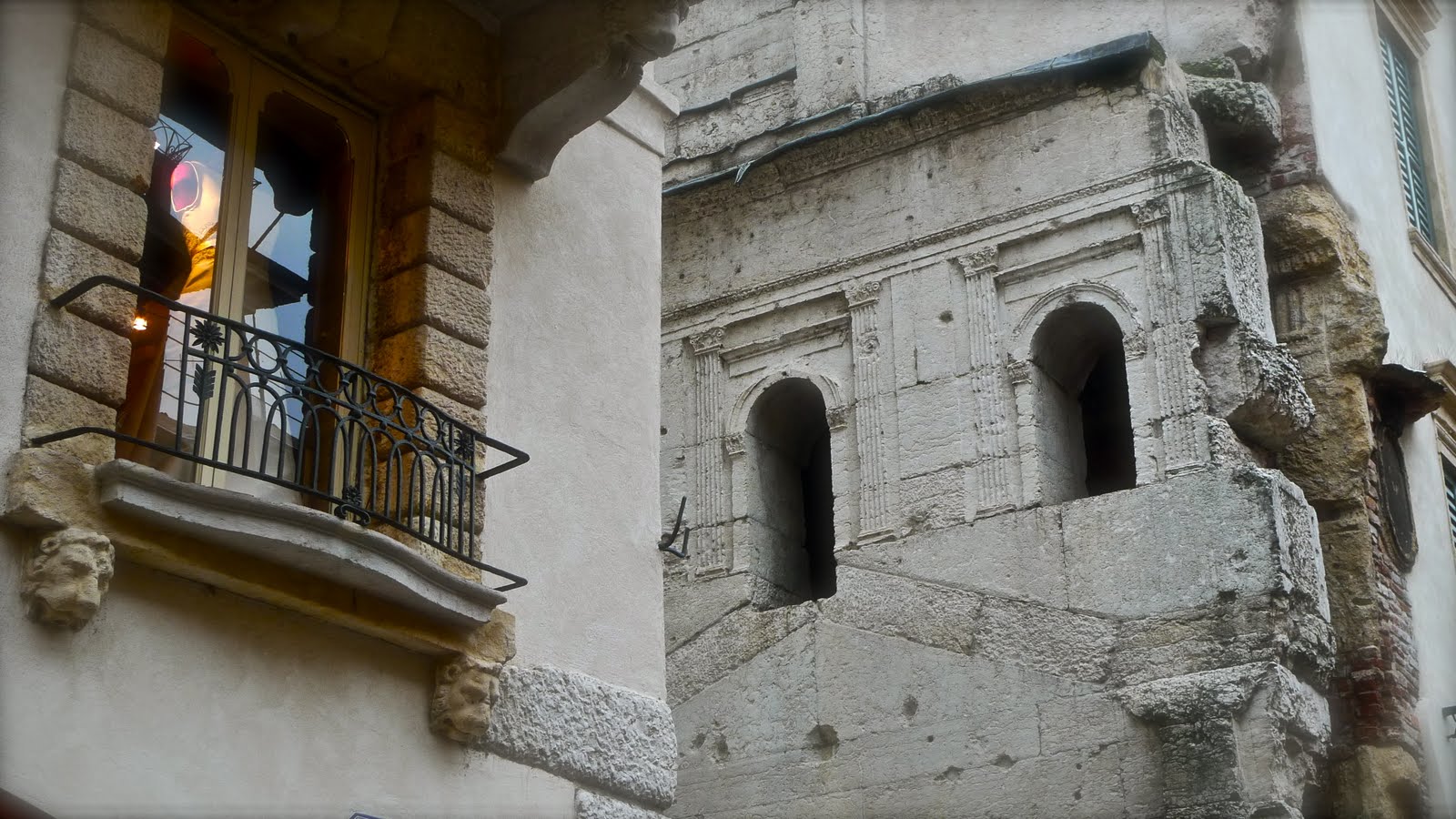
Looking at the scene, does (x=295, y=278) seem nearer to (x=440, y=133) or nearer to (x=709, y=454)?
(x=440, y=133)

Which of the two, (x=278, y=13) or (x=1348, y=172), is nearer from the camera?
(x=278, y=13)

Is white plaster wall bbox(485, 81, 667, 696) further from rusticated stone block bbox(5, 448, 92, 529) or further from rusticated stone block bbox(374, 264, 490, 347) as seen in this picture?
rusticated stone block bbox(5, 448, 92, 529)

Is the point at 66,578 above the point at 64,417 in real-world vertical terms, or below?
below

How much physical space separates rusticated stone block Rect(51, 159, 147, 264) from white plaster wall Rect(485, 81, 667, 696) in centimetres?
143

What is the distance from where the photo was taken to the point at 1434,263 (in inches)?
516

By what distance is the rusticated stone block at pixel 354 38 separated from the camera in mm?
6590

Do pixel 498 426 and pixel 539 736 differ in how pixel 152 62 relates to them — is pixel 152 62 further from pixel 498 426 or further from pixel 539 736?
pixel 539 736

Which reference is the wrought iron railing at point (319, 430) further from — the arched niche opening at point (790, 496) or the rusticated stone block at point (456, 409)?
the arched niche opening at point (790, 496)

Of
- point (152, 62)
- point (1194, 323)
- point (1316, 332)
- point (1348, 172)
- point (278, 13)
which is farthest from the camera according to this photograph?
point (1348, 172)

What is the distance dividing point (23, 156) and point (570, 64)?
6.77 ft

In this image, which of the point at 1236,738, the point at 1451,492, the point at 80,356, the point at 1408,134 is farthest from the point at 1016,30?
the point at 80,356

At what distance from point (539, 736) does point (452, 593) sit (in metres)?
0.64

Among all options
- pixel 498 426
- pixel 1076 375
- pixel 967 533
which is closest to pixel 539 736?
pixel 498 426

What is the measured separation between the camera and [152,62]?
19.4 feet
